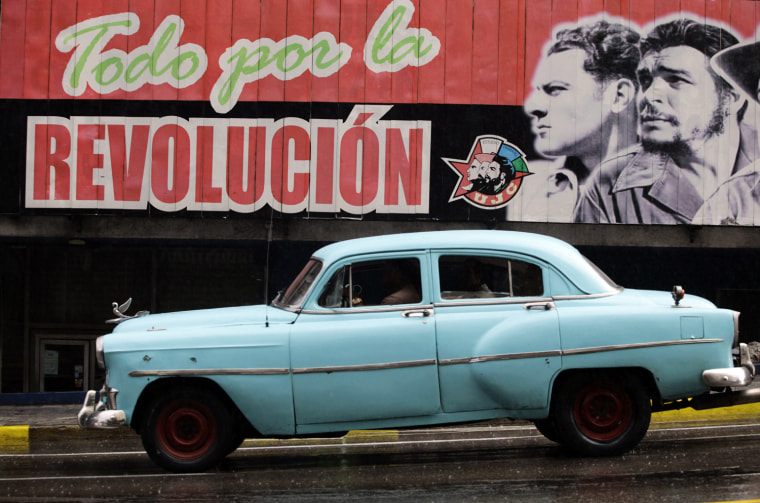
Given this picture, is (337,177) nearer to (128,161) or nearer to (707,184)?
(128,161)

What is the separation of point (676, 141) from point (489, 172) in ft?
9.26

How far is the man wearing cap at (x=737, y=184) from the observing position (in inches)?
503

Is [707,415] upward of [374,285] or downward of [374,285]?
downward

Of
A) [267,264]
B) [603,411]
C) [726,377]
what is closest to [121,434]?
[267,264]

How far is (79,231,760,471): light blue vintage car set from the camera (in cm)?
628

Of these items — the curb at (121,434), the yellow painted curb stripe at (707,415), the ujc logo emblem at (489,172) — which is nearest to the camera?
the curb at (121,434)

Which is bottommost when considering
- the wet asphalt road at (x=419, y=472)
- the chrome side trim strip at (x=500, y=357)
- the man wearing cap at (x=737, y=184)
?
the wet asphalt road at (x=419, y=472)

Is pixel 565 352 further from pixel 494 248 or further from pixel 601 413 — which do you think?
pixel 494 248

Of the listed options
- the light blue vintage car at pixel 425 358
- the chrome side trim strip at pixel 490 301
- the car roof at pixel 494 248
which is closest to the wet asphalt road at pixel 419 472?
the light blue vintage car at pixel 425 358

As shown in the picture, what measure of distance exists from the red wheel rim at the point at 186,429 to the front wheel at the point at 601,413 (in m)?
2.63

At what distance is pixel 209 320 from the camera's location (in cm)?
655

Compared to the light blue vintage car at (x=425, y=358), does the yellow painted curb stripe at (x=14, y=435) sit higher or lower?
lower

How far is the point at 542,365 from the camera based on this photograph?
6336mm

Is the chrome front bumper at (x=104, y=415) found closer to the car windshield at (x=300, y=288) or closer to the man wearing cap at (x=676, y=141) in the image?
the car windshield at (x=300, y=288)
